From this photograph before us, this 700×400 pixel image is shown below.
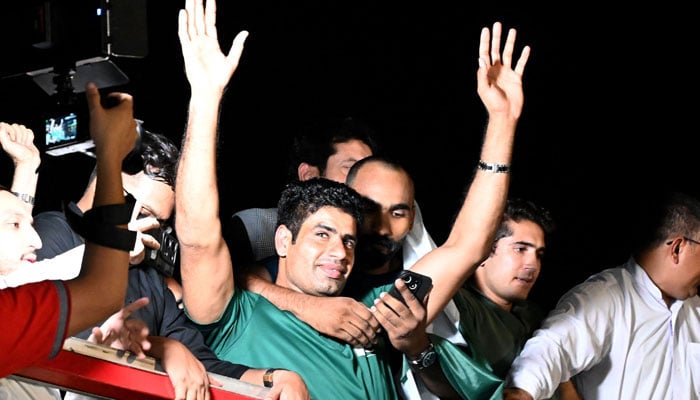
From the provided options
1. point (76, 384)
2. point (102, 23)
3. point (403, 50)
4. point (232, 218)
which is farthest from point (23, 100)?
point (403, 50)

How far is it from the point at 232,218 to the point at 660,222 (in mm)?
1307

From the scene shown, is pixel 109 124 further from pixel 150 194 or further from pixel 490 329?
pixel 490 329

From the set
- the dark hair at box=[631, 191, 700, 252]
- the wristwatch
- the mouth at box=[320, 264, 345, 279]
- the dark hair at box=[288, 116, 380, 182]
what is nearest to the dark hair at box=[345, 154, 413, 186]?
the dark hair at box=[288, 116, 380, 182]

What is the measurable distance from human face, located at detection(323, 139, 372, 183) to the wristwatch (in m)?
0.74

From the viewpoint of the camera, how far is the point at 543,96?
177 inches

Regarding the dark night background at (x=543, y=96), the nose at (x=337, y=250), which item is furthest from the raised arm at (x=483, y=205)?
the dark night background at (x=543, y=96)

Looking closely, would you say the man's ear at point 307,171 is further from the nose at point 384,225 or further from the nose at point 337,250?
the nose at point 337,250

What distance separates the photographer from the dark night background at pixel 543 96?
14.1ft

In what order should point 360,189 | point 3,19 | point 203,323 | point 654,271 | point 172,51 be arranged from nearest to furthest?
point 3,19
point 203,323
point 360,189
point 654,271
point 172,51

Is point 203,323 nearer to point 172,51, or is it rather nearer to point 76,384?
point 76,384

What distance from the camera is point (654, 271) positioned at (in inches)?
140

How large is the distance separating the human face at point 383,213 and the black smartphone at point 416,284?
1.24 ft

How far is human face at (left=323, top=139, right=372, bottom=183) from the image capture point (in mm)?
3410

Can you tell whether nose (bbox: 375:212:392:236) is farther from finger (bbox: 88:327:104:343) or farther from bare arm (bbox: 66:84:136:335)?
bare arm (bbox: 66:84:136:335)
